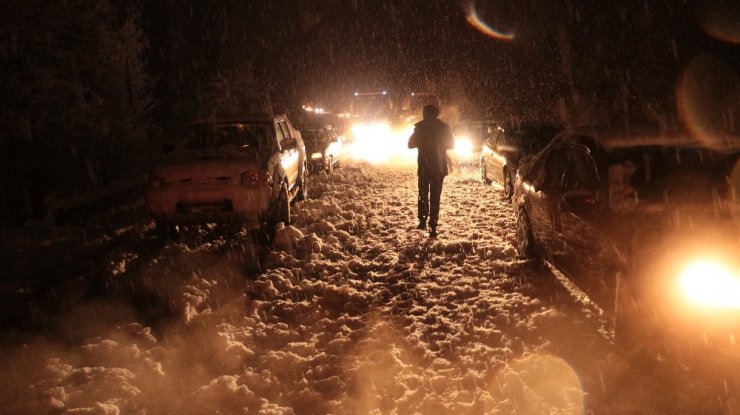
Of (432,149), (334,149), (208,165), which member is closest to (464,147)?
(334,149)

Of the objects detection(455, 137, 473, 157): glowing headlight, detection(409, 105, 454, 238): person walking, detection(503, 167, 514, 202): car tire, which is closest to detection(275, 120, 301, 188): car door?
detection(409, 105, 454, 238): person walking

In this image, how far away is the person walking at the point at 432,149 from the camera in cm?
822

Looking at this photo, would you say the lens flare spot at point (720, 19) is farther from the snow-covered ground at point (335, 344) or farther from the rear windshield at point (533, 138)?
the snow-covered ground at point (335, 344)

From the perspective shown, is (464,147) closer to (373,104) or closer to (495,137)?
(495,137)

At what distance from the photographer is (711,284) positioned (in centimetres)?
350

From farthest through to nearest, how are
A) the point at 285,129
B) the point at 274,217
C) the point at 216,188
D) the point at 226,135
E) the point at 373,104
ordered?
the point at 373,104 < the point at 285,129 < the point at 226,135 < the point at 274,217 < the point at 216,188

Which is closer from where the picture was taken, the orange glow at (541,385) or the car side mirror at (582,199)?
the orange glow at (541,385)

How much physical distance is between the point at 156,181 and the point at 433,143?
3903 millimetres

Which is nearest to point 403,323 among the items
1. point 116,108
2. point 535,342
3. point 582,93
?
point 535,342

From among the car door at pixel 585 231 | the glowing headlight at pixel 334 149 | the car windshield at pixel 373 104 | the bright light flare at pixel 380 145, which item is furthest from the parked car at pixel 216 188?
the car windshield at pixel 373 104

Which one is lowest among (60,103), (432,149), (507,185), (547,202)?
(507,185)

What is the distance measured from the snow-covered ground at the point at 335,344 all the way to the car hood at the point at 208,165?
1.03 m

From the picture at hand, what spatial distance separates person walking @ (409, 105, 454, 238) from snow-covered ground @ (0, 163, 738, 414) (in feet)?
3.46

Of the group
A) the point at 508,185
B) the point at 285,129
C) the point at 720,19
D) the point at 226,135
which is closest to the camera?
the point at 226,135
